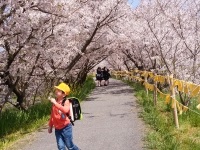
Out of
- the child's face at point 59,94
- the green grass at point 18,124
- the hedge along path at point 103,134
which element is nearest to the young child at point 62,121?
the child's face at point 59,94

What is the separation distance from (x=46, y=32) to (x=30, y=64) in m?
1.87

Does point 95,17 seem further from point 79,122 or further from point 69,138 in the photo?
point 69,138

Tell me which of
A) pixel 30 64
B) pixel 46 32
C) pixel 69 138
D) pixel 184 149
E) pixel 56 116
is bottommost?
pixel 184 149

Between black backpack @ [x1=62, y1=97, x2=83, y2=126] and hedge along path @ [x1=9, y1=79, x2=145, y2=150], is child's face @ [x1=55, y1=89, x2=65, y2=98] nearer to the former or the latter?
black backpack @ [x1=62, y1=97, x2=83, y2=126]

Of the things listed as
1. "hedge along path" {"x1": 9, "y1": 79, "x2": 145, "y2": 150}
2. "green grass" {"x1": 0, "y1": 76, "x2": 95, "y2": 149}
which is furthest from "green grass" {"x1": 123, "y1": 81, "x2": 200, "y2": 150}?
"green grass" {"x1": 0, "y1": 76, "x2": 95, "y2": 149}

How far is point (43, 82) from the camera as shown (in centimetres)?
1647

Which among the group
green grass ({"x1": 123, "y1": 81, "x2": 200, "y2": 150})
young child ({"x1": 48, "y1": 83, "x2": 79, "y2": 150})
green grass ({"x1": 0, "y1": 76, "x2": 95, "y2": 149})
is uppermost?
young child ({"x1": 48, "y1": 83, "x2": 79, "y2": 150})

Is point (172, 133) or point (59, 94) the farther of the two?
point (172, 133)

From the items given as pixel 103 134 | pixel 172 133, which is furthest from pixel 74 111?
pixel 172 133

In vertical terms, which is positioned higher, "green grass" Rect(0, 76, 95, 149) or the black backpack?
the black backpack

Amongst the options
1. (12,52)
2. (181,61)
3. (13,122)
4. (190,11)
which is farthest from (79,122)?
(181,61)

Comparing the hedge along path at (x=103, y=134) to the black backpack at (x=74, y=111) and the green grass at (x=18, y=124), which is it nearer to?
the green grass at (x=18, y=124)

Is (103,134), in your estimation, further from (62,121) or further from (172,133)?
(62,121)

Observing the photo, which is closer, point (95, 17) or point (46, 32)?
point (46, 32)
